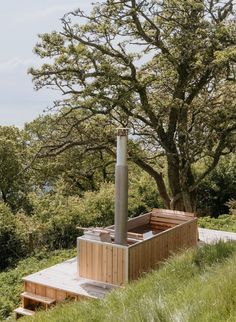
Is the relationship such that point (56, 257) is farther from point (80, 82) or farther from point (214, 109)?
point (214, 109)

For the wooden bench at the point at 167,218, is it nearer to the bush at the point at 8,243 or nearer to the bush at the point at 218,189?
the bush at the point at 8,243

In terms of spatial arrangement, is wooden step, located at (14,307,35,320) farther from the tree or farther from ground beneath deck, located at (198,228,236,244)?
the tree

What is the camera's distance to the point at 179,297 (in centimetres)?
459

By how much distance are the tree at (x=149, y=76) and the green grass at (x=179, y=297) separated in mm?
6454

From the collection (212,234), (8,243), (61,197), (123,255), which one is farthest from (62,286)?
(61,197)

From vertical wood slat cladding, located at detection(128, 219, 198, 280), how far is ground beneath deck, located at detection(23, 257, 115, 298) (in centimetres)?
65

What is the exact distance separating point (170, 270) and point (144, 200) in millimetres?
9593

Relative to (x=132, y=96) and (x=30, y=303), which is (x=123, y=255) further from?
(x=132, y=96)

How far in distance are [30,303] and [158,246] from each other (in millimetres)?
2754

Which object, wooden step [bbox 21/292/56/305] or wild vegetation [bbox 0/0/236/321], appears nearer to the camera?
wooden step [bbox 21/292/56/305]

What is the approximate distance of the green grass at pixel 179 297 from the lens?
3910mm

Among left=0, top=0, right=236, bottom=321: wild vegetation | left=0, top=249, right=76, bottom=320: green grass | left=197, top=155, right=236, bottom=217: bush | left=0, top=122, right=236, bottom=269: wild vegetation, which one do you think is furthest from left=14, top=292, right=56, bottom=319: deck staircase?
Result: left=197, top=155, right=236, bottom=217: bush

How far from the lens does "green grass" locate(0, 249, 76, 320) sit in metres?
8.79

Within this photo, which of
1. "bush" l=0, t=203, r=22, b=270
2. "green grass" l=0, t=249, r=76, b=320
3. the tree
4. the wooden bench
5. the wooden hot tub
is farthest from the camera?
the tree
